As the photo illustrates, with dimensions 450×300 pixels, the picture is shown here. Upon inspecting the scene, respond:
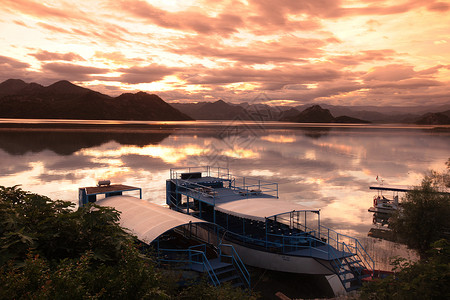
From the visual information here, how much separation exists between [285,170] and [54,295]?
6193 centimetres

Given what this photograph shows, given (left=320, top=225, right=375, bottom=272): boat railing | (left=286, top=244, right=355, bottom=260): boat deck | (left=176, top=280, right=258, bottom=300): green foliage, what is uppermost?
(left=176, top=280, right=258, bottom=300): green foliage

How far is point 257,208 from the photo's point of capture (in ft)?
72.5

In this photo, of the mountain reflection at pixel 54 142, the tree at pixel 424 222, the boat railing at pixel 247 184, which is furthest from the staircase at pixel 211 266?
the mountain reflection at pixel 54 142

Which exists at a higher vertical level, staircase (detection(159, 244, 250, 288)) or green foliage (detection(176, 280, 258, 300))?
green foliage (detection(176, 280, 258, 300))

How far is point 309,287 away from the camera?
2103cm

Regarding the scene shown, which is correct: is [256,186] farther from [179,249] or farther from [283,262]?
[179,249]

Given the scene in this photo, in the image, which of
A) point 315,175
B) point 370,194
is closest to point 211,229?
point 370,194

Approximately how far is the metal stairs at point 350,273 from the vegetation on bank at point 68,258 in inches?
321

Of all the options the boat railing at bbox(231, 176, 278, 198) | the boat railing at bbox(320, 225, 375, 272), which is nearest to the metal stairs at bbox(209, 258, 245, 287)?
the boat railing at bbox(320, 225, 375, 272)

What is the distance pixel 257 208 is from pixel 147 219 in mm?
7438

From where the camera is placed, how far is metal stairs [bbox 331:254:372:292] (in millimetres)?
19078

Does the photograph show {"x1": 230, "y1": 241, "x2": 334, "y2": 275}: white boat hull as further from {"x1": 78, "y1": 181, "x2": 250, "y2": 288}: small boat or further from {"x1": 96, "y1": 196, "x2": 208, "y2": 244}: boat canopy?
{"x1": 96, "y1": 196, "x2": 208, "y2": 244}: boat canopy

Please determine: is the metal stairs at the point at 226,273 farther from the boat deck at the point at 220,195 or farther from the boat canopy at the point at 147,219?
the boat deck at the point at 220,195

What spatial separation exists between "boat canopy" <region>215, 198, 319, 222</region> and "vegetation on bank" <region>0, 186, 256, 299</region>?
6.90 meters
